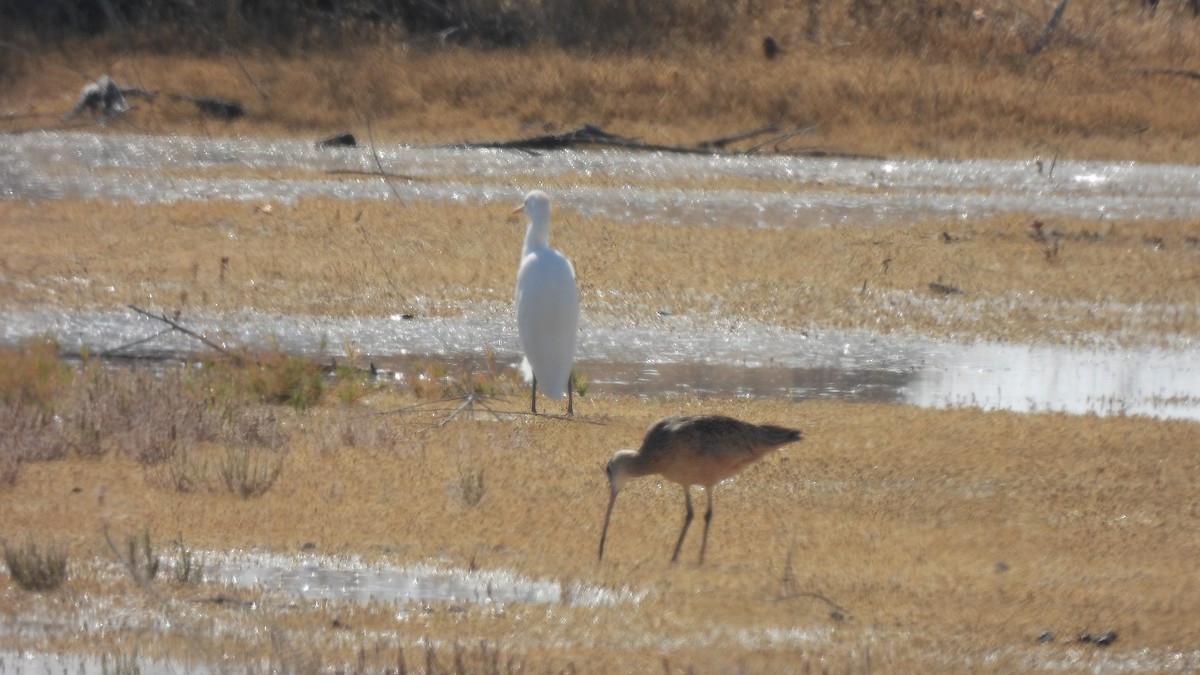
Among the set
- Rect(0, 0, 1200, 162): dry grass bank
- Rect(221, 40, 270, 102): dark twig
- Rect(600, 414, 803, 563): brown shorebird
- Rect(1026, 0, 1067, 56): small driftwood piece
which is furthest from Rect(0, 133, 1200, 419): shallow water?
Rect(1026, 0, 1067, 56): small driftwood piece

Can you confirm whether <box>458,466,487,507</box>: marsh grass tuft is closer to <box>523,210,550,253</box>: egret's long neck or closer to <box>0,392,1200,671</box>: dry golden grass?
<box>0,392,1200,671</box>: dry golden grass

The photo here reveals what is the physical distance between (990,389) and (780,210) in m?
7.88

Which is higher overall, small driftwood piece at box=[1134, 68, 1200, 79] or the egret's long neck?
the egret's long neck

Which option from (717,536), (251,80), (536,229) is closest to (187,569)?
(717,536)

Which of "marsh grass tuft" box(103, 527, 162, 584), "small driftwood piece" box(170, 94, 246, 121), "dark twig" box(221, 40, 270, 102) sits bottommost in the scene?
"small driftwood piece" box(170, 94, 246, 121)

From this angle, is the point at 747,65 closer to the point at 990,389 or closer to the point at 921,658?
the point at 990,389

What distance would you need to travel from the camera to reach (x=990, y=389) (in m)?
12.1

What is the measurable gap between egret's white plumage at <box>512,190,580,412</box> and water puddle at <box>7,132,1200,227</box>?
23.4ft

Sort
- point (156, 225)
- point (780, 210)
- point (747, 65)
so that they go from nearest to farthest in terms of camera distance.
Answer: point (156, 225)
point (780, 210)
point (747, 65)

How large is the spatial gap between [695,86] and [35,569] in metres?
20.5

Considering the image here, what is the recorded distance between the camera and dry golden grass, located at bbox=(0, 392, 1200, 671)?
6.25 m

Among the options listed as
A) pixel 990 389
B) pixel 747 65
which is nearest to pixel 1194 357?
pixel 990 389

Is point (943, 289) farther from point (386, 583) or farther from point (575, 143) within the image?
point (575, 143)

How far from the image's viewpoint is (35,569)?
659 centimetres
